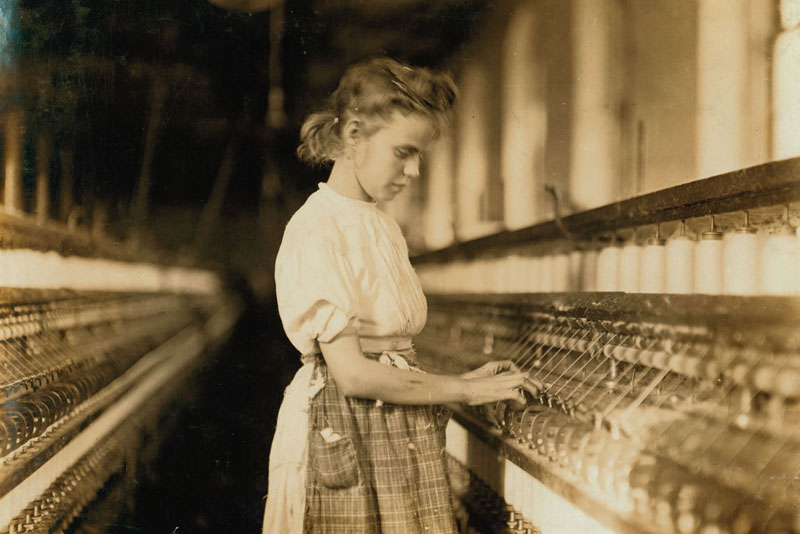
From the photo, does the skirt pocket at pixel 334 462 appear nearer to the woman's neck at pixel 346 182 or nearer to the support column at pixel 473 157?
the woman's neck at pixel 346 182

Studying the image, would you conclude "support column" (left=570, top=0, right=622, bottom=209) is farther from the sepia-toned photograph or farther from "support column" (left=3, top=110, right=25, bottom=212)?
"support column" (left=3, top=110, right=25, bottom=212)

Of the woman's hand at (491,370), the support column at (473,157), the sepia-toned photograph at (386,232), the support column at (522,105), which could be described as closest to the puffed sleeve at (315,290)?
the sepia-toned photograph at (386,232)

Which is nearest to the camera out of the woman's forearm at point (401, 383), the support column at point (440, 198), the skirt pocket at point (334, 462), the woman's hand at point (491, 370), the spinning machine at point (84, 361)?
the woman's forearm at point (401, 383)

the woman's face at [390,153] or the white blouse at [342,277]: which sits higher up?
the woman's face at [390,153]

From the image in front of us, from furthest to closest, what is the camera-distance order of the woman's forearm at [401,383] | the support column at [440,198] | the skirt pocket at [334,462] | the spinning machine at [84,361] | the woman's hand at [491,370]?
the spinning machine at [84,361]
the support column at [440,198]
the woman's hand at [491,370]
the skirt pocket at [334,462]
the woman's forearm at [401,383]

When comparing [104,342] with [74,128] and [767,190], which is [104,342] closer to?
[74,128]

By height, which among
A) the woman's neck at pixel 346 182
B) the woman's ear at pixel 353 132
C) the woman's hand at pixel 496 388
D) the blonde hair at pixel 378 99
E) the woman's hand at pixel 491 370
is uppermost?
the blonde hair at pixel 378 99

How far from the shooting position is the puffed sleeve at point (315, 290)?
1.50m

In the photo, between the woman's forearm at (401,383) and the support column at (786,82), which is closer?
the woman's forearm at (401,383)

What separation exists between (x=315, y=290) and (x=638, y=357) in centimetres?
83

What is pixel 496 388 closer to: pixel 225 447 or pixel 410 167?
pixel 410 167

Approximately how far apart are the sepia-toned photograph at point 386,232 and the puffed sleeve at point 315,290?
13 cm

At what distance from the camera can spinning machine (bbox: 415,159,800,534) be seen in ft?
5.03

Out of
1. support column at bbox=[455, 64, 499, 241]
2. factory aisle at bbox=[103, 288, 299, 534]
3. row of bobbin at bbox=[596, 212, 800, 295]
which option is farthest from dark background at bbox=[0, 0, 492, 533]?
row of bobbin at bbox=[596, 212, 800, 295]
